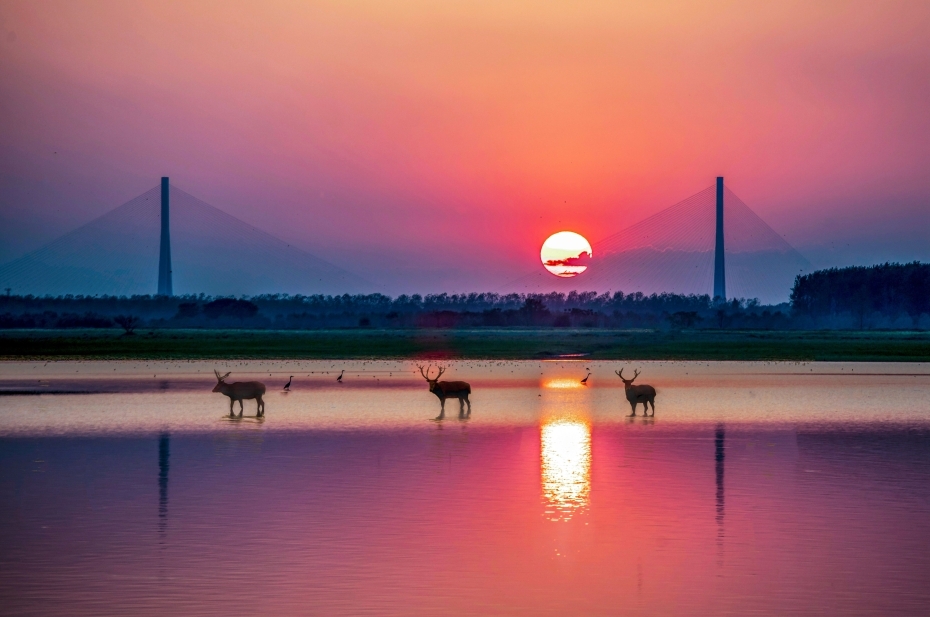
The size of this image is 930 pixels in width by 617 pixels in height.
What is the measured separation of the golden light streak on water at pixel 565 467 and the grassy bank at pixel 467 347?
5492cm

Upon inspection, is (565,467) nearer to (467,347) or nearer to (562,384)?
(562,384)

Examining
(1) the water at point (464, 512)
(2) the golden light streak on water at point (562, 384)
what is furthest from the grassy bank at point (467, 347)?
(1) the water at point (464, 512)

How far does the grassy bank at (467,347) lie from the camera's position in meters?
86.1

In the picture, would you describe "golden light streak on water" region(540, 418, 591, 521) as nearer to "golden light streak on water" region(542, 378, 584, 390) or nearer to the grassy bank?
→ "golden light streak on water" region(542, 378, 584, 390)

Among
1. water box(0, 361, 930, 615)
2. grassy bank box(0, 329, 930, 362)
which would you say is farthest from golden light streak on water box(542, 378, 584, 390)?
grassy bank box(0, 329, 930, 362)

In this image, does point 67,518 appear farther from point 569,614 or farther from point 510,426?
point 510,426

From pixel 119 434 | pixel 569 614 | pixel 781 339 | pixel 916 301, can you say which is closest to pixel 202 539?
pixel 569 614

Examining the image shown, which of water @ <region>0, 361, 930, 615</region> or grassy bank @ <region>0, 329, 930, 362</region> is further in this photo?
grassy bank @ <region>0, 329, 930, 362</region>

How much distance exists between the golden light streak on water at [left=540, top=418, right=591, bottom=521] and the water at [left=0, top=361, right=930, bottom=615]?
8 cm

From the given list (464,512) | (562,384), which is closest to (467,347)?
(562,384)

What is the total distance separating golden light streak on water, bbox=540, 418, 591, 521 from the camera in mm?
18031

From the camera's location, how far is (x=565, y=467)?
884 inches

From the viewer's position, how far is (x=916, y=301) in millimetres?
188875

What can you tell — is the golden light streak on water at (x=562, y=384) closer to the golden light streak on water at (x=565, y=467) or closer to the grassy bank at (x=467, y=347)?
the golden light streak on water at (x=565, y=467)
